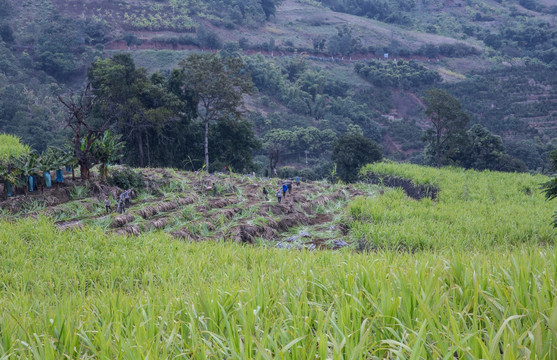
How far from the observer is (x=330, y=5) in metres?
89.6

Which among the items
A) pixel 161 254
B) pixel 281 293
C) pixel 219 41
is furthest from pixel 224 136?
pixel 219 41

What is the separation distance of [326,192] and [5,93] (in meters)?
28.4

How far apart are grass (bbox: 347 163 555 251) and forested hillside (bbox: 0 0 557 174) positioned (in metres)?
12.0

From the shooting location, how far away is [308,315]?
8.87ft

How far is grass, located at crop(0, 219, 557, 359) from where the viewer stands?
6.55 ft

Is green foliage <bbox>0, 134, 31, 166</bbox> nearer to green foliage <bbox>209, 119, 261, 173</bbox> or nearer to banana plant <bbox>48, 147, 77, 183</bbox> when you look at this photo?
banana plant <bbox>48, 147, 77, 183</bbox>

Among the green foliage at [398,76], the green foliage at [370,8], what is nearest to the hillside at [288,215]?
Result: the green foliage at [398,76]

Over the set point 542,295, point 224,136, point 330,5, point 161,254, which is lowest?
point 224,136

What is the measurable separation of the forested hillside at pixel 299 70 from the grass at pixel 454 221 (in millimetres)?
12046

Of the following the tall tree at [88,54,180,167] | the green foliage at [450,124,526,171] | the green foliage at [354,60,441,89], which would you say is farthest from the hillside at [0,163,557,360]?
the green foliage at [354,60,441,89]

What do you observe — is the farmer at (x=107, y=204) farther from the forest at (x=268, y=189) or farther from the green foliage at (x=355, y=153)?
the green foliage at (x=355, y=153)

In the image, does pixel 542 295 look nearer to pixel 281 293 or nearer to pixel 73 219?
pixel 281 293

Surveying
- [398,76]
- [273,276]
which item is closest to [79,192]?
[273,276]

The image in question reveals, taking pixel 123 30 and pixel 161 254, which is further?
pixel 123 30
